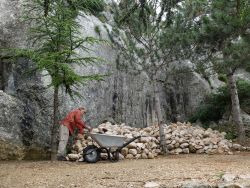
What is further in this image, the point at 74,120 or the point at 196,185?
the point at 74,120

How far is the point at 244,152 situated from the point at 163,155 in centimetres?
269

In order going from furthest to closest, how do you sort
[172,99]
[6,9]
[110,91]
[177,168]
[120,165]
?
[172,99]
[110,91]
[6,9]
[120,165]
[177,168]

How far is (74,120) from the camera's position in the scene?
12141 mm

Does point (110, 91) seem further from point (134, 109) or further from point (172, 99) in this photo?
point (172, 99)

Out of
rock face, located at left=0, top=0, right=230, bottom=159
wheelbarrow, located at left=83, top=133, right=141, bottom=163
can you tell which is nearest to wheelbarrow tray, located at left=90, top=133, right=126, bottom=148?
wheelbarrow, located at left=83, top=133, right=141, bottom=163

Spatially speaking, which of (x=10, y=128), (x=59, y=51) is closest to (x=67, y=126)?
(x=10, y=128)

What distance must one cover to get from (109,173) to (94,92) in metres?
6.24

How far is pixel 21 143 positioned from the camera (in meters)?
12.1

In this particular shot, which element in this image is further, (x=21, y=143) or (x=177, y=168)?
(x=21, y=143)

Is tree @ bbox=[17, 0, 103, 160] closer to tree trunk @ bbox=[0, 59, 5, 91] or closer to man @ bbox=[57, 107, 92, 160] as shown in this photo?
man @ bbox=[57, 107, 92, 160]

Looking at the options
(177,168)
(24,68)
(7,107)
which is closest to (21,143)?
(7,107)

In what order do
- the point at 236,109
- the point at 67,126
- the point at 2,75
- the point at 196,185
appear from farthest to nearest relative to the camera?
the point at 236,109 < the point at 2,75 < the point at 67,126 < the point at 196,185

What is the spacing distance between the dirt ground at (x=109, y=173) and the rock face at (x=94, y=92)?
1550 millimetres

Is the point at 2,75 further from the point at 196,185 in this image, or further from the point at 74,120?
the point at 196,185
